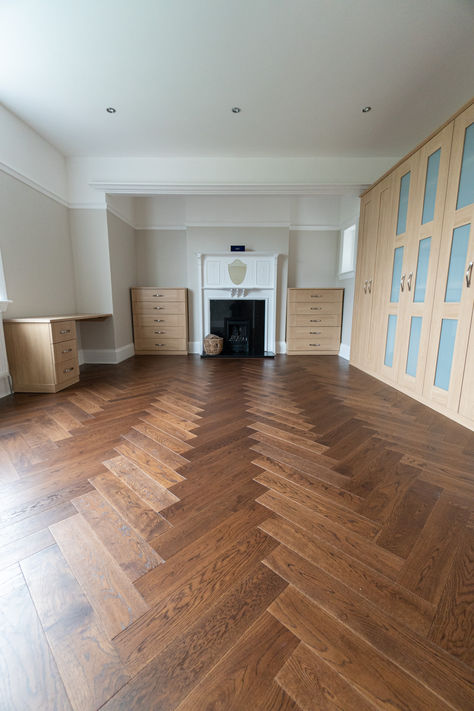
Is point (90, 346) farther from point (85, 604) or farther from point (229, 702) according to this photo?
point (229, 702)

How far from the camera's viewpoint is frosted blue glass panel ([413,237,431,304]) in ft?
7.90

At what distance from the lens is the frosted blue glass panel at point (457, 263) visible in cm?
203

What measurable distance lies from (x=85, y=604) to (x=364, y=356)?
3429mm

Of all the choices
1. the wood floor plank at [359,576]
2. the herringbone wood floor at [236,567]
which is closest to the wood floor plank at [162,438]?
the herringbone wood floor at [236,567]

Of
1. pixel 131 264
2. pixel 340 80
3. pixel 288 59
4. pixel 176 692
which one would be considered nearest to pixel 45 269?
pixel 131 264

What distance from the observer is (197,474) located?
4.64 feet

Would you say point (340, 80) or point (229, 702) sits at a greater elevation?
point (340, 80)

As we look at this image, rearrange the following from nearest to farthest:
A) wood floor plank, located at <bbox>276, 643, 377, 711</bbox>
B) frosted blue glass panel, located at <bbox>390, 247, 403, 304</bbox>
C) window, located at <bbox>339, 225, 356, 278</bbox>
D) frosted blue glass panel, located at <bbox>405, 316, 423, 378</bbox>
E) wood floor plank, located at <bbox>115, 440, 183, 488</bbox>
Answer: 1. wood floor plank, located at <bbox>276, 643, 377, 711</bbox>
2. wood floor plank, located at <bbox>115, 440, 183, 488</bbox>
3. frosted blue glass panel, located at <bbox>405, 316, 423, 378</bbox>
4. frosted blue glass panel, located at <bbox>390, 247, 403, 304</bbox>
5. window, located at <bbox>339, 225, 356, 278</bbox>

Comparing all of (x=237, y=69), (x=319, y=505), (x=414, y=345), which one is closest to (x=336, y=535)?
(x=319, y=505)

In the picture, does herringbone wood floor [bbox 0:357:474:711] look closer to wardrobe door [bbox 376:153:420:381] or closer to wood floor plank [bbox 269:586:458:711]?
wood floor plank [bbox 269:586:458:711]

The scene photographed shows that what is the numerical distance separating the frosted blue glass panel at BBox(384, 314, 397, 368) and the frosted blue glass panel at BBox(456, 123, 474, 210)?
1118 mm

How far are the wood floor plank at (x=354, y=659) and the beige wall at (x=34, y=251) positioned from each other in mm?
3226

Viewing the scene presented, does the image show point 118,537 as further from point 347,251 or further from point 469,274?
point 347,251

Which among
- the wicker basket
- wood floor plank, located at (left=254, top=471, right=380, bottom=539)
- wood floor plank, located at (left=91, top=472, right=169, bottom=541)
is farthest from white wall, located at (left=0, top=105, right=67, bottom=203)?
wood floor plank, located at (left=254, top=471, right=380, bottom=539)
